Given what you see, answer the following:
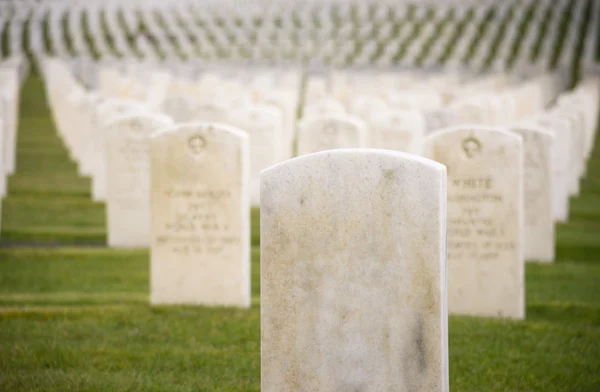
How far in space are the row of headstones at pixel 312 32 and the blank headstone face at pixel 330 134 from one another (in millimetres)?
25230

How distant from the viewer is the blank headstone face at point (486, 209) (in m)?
7.72

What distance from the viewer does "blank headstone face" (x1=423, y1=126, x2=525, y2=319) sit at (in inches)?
304

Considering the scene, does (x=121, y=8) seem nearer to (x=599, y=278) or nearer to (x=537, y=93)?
(x=537, y=93)

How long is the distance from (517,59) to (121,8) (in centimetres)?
1965

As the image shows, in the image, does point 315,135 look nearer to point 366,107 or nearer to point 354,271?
point 366,107

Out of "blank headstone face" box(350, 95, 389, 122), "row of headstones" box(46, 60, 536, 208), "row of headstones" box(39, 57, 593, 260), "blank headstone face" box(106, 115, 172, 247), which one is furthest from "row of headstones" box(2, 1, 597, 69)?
"blank headstone face" box(106, 115, 172, 247)

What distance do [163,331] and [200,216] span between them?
41.6 inches

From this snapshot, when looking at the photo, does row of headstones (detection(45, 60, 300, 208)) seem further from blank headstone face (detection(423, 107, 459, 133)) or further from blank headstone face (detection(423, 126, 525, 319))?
blank headstone face (detection(423, 126, 525, 319))

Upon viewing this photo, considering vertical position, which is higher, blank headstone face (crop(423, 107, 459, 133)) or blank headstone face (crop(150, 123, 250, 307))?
blank headstone face (crop(423, 107, 459, 133))

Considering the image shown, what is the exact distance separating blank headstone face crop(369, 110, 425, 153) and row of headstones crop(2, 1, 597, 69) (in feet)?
76.4

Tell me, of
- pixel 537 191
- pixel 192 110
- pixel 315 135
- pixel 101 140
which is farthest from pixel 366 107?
pixel 537 191

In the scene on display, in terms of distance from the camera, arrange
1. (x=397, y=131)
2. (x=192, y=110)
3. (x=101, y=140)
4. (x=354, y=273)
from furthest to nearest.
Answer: (x=192, y=110), (x=101, y=140), (x=397, y=131), (x=354, y=273)

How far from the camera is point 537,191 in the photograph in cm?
984

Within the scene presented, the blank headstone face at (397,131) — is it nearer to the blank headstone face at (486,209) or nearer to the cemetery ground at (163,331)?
the cemetery ground at (163,331)
